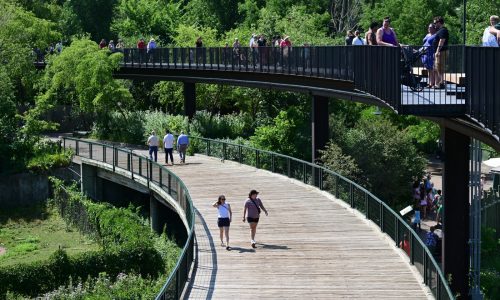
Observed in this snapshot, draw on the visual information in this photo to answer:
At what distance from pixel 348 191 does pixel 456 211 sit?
5392 mm

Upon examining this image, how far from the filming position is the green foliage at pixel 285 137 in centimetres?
4797

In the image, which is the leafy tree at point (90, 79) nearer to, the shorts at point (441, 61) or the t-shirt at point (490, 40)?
the shorts at point (441, 61)

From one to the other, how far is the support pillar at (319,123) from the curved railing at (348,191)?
2155 mm

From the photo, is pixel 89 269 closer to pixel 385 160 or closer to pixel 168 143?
pixel 168 143

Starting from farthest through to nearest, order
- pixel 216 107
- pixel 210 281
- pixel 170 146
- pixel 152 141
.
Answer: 1. pixel 216 107
2. pixel 152 141
3. pixel 170 146
4. pixel 210 281

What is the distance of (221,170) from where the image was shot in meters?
40.1

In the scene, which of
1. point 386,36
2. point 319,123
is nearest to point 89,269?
point 386,36

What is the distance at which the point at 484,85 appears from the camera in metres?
20.0

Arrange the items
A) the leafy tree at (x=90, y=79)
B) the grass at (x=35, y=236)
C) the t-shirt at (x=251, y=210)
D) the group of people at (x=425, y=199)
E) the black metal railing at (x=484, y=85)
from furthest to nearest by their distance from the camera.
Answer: the leafy tree at (x=90, y=79) < the group of people at (x=425, y=199) < the grass at (x=35, y=236) < the t-shirt at (x=251, y=210) < the black metal railing at (x=484, y=85)

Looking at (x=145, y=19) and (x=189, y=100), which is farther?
(x=145, y=19)

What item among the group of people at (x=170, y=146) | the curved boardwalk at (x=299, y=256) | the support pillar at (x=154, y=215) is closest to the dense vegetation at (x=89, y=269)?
the curved boardwalk at (x=299, y=256)

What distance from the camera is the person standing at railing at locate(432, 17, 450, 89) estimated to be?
22875 millimetres

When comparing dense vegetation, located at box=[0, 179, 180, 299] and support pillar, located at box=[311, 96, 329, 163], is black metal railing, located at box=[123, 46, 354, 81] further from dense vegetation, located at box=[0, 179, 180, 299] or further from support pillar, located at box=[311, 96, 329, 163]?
dense vegetation, located at box=[0, 179, 180, 299]

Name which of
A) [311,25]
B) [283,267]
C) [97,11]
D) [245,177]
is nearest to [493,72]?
[283,267]
